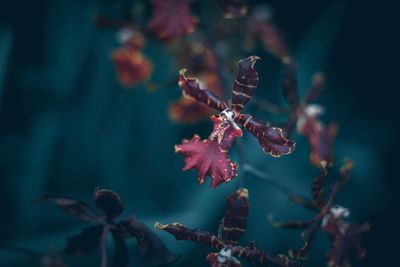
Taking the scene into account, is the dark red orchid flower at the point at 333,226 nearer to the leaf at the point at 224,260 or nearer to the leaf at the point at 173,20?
the leaf at the point at 224,260

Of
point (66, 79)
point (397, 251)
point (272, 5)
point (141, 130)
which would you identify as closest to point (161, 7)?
point (66, 79)

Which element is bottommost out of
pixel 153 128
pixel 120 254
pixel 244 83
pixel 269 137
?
pixel 153 128

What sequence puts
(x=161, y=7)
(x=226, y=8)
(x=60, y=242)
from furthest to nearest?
(x=60, y=242) → (x=161, y=7) → (x=226, y=8)

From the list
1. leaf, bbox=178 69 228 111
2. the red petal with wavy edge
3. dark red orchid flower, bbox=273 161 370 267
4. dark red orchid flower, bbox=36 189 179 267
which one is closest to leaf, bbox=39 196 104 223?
dark red orchid flower, bbox=36 189 179 267

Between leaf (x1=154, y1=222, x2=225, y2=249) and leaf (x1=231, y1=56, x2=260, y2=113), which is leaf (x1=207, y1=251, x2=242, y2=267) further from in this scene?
leaf (x1=231, y1=56, x2=260, y2=113)

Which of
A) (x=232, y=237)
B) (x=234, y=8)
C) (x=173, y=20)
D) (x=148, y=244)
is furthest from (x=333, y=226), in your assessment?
(x=173, y=20)

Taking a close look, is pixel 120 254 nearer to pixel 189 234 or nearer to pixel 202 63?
pixel 189 234

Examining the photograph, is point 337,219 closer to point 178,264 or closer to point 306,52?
point 178,264
